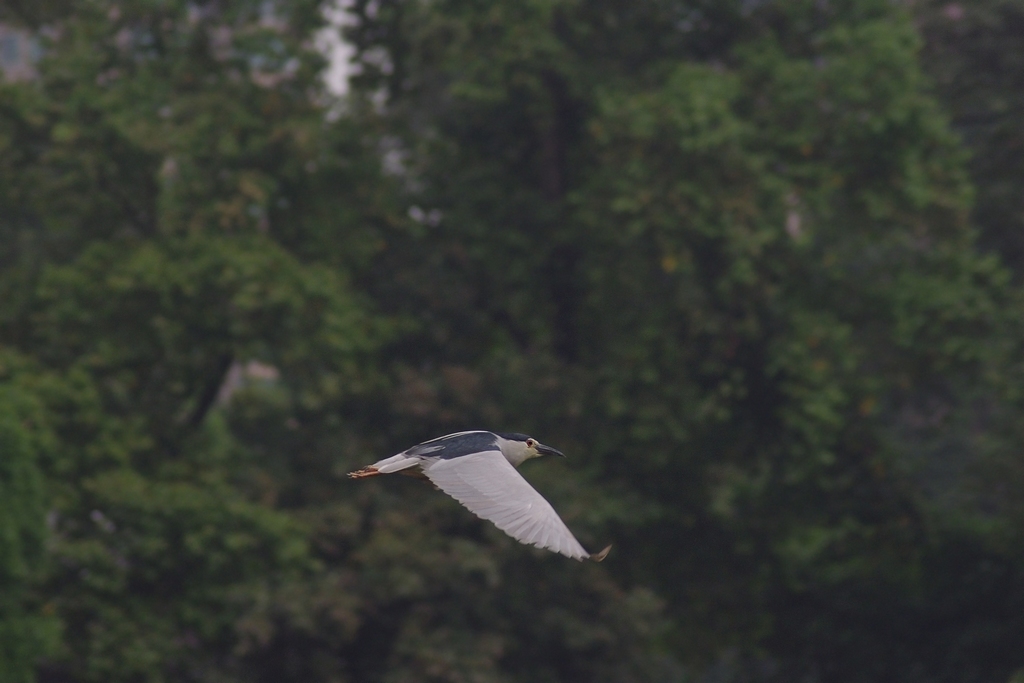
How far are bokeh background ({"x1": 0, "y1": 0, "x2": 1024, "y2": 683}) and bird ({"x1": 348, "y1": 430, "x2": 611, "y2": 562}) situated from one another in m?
5.98

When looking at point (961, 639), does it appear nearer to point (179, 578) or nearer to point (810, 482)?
point (810, 482)

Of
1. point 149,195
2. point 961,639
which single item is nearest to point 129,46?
point 149,195

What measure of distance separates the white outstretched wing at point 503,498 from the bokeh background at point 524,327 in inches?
249

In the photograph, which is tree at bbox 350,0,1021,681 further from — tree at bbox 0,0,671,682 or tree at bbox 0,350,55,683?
tree at bbox 0,350,55,683

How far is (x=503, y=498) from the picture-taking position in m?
6.17

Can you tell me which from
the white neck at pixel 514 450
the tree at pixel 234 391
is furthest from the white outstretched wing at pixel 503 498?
the tree at pixel 234 391

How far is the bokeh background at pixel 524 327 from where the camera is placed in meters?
13.2

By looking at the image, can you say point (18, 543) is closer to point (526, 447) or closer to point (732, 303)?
point (526, 447)

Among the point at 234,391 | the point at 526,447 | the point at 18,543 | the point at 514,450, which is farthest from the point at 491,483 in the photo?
the point at 234,391

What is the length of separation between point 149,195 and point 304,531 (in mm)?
4015

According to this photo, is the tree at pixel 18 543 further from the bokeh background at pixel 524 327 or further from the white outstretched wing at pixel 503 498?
the white outstretched wing at pixel 503 498

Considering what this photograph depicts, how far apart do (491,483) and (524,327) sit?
917 cm

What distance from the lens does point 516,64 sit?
14.7 metres

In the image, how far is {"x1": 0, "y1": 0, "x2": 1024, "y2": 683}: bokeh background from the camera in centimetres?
1318
